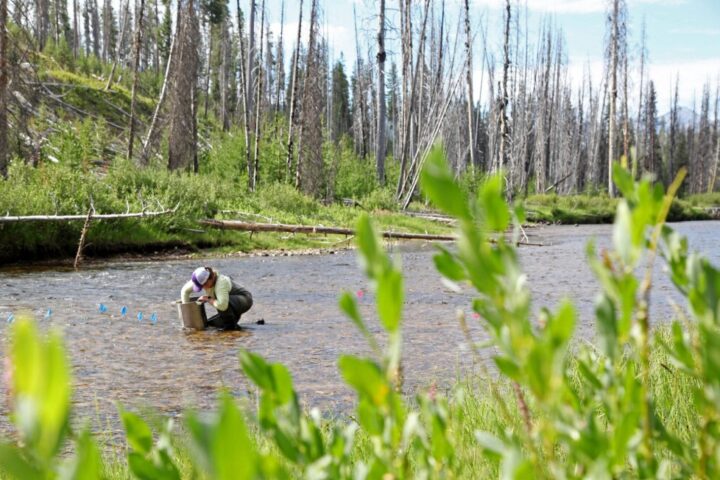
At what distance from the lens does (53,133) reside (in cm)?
2889

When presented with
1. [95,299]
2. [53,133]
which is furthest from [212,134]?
[95,299]

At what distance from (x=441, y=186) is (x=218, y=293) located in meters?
Answer: 8.26

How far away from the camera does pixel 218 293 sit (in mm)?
8562

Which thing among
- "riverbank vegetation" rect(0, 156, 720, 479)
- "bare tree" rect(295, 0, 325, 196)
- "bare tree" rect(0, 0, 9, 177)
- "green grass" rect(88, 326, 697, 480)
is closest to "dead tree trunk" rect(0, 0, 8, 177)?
"bare tree" rect(0, 0, 9, 177)

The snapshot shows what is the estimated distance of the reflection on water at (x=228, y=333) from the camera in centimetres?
572

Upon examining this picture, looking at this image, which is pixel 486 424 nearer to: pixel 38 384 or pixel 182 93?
pixel 38 384

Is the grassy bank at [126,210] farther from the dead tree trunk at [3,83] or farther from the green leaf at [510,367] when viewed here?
the green leaf at [510,367]

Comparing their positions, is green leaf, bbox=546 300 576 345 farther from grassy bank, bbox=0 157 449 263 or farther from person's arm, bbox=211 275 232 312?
grassy bank, bbox=0 157 449 263

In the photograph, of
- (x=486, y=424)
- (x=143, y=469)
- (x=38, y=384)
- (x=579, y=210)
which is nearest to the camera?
(x=38, y=384)

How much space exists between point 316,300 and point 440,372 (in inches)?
178

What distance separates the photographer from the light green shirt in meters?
8.55

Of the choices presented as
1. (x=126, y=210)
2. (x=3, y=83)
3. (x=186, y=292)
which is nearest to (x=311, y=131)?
(x=126, y=210)

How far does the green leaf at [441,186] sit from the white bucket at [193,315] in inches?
323

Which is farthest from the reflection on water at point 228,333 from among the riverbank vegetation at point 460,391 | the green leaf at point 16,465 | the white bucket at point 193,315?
the green leaf at point 16,465
